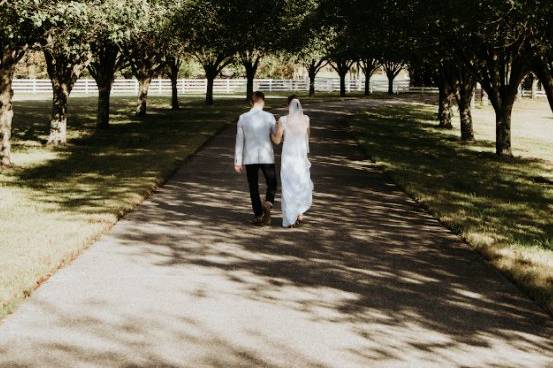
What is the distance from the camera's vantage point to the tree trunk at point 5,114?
1622cm

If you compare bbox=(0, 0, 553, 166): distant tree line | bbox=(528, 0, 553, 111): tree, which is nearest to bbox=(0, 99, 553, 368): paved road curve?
bbox=(528, 0, 553, 111): tree

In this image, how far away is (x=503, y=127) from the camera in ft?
64.8

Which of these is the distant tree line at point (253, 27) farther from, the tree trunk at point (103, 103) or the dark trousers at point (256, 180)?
the dark trousers at point (256, 180)

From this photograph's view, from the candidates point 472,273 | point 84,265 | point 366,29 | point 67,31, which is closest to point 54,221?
point 84,265

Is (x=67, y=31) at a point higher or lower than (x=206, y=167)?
higher

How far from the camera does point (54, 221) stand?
9742 millimetres

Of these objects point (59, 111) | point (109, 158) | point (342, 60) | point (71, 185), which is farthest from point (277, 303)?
point (342, 60)

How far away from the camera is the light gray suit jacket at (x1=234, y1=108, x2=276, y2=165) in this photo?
9.93 m

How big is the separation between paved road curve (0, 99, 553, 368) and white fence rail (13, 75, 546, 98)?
59.9 metres

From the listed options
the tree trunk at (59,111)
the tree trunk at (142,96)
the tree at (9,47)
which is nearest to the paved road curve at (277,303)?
the tree at (9,47)

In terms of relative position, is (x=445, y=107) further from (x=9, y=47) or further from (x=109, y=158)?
(x=9, y=47)

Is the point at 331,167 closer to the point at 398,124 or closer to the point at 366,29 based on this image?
the point at 366,29

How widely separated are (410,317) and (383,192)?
7.01 m

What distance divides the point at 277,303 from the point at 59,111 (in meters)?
16.5
